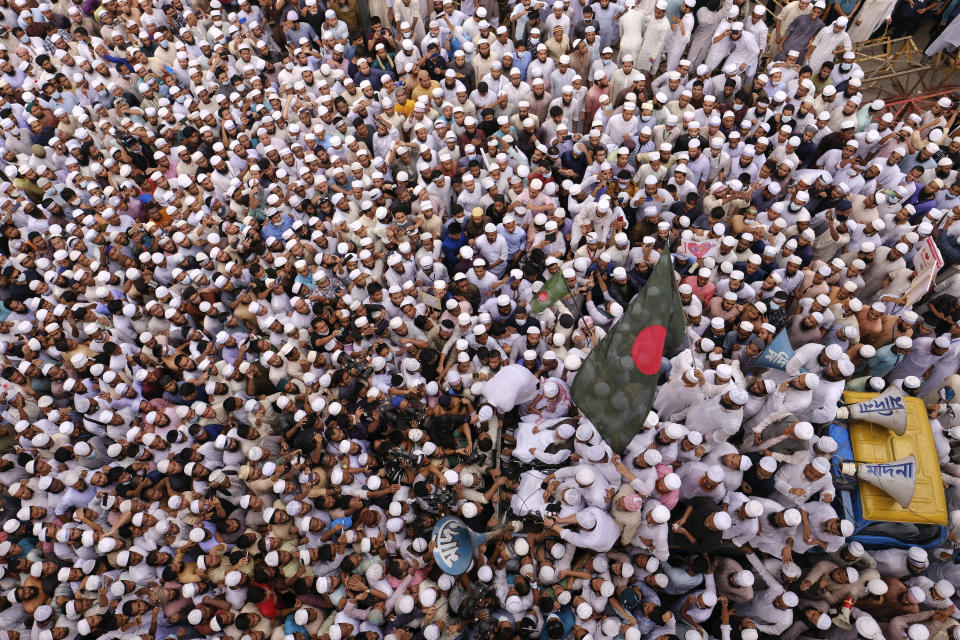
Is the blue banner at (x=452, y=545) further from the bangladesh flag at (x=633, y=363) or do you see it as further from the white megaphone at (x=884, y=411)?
the white megaphone at (x=884, y=411)

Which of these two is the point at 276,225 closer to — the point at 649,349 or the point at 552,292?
the point at 552,292

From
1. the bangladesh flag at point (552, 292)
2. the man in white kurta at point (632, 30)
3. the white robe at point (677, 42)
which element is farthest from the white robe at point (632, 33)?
the bangladesh flag at point (552, 292)

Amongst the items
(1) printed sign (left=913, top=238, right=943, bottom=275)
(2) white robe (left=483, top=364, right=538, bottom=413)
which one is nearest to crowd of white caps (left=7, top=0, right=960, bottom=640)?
(2) white robe (left=483, top=364, right=538, bottom=413)

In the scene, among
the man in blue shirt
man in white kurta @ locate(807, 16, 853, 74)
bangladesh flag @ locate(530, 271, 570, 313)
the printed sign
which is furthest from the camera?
man in white kurta @ locate(807, 16, 853, 74)

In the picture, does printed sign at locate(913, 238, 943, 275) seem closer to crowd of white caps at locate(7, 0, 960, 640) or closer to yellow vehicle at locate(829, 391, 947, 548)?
crowd of white caps at locate(7, 0, 960, 640)

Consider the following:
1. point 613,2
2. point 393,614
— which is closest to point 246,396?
point 393,614

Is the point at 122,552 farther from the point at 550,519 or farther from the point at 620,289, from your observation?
the point at 620,289

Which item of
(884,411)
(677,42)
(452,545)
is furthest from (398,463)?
(677,42)
